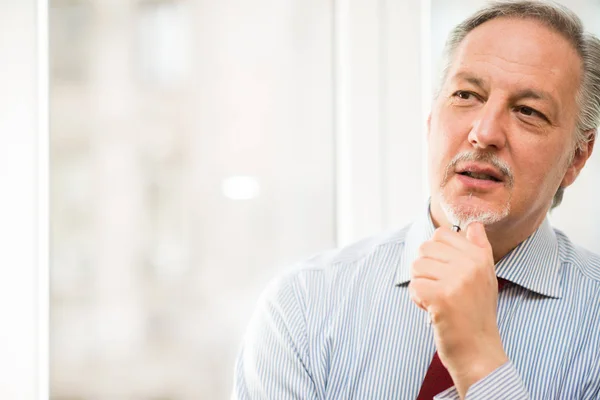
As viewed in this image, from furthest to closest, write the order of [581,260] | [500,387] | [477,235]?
1. [581,260]
2. [477,235]
3. [500,387]

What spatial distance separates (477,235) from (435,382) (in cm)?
27

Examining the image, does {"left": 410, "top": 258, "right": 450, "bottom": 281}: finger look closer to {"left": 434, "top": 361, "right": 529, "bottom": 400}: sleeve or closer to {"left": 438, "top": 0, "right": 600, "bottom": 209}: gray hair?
{"left": 434, "top": 361, "right": 529, "bottom": 400}: sleeve

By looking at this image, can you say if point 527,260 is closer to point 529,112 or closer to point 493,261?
point 493,261

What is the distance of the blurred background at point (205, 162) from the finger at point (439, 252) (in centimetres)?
78

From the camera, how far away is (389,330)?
145cm

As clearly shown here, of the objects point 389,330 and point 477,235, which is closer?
point 477,235

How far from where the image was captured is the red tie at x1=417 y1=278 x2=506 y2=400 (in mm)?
1317

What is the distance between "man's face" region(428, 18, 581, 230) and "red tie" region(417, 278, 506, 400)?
0.28 m

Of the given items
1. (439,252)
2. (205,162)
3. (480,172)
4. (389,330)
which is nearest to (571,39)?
(480,172)

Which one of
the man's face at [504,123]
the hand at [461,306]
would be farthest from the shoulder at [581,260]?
the hand at [461,306]

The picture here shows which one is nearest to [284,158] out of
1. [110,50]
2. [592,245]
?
[110,50]

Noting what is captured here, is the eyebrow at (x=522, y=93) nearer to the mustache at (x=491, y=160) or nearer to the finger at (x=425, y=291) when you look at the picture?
the mustache at (x=491, y=160)

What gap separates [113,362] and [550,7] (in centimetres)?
143
